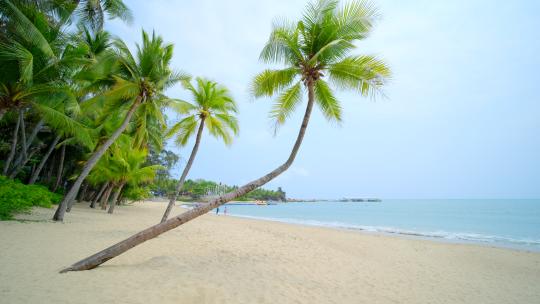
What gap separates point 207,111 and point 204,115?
0.69 feet

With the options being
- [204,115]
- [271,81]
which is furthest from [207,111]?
[271,81]

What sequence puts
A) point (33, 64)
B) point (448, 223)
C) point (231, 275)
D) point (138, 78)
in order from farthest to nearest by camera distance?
point (448, 223) < point (138, 78) < point (33, 64) < point (231, 275)

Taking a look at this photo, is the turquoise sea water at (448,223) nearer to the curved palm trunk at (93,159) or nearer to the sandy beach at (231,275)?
the sandy beach at (231,275)

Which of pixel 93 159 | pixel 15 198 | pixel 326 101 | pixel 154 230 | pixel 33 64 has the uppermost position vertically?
pixel 33 64

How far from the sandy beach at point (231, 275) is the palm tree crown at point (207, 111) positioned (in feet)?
16.6

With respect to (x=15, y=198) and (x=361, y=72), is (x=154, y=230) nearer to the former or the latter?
(x=361, y=72)

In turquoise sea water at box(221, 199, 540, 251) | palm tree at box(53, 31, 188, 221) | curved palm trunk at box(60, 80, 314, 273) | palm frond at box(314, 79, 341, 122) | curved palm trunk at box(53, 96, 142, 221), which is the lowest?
turquoise sea water at box(221, 199, 540, 251)

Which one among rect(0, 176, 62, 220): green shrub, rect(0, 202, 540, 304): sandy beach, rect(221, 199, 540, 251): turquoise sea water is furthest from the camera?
rect(221, 199, 540, 251): turquoise sea water

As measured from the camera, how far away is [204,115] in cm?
1120

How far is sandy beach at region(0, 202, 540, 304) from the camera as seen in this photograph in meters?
4.06

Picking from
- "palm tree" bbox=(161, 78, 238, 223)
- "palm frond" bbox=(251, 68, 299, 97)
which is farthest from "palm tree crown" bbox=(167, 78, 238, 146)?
"palm frond" bbox=(251, 68, 299, 97)

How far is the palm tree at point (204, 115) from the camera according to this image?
1108 cm

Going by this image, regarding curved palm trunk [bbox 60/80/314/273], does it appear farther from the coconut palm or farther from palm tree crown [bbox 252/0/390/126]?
the coconut palm

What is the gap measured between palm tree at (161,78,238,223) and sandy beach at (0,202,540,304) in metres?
4.20
